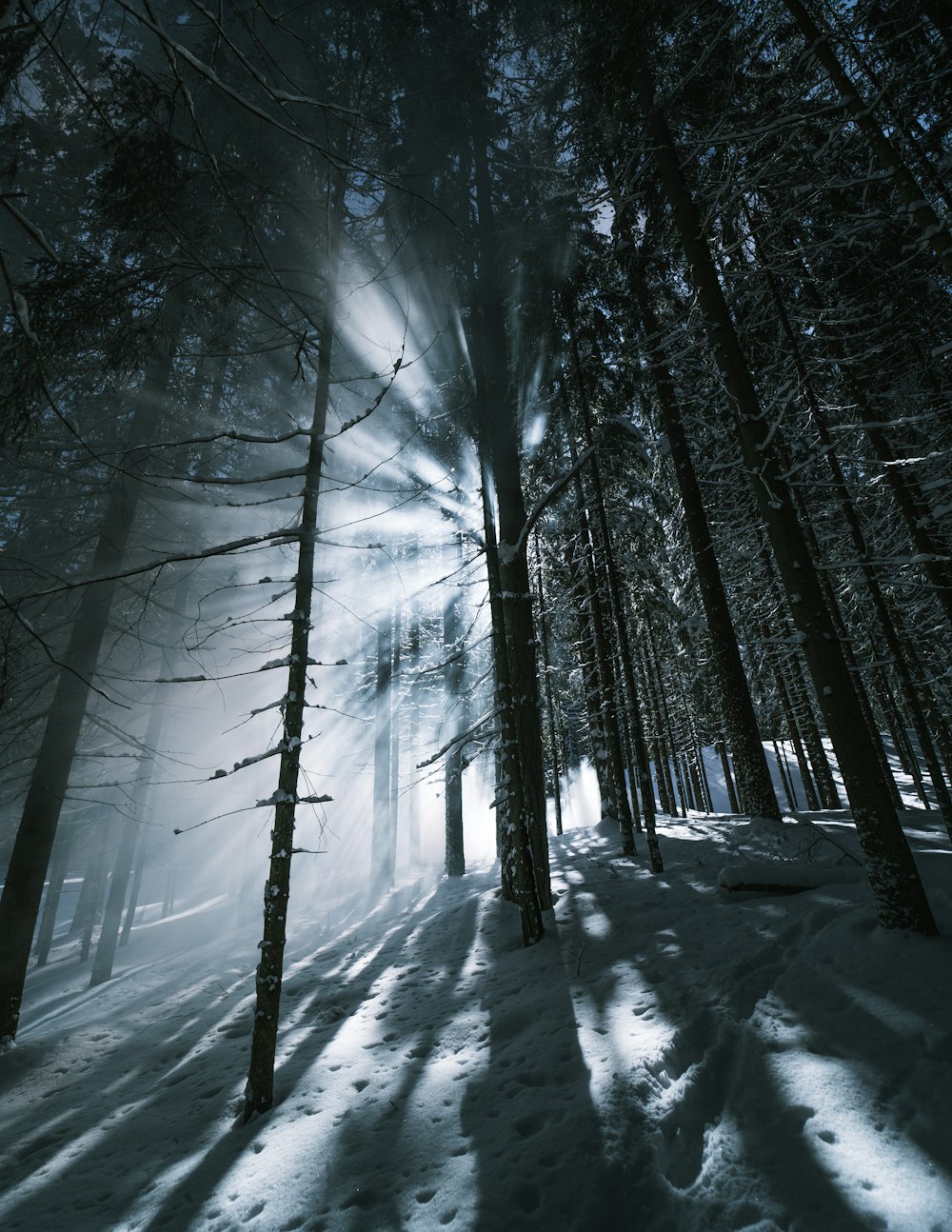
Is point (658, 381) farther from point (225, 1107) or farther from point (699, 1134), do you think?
point (225, 1107)

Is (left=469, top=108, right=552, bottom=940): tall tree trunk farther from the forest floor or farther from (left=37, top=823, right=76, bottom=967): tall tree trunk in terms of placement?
(left=37, top=823, right=76, bottom=967): tall tree trunk

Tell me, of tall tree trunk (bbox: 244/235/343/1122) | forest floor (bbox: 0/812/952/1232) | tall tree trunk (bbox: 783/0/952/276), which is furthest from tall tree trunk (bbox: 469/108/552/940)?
tall tree trunk (bbox: 783/0/952/276)

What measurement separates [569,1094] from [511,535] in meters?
7.69

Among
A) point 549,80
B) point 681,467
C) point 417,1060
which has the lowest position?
point 417,1060

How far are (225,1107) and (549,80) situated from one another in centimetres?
1744

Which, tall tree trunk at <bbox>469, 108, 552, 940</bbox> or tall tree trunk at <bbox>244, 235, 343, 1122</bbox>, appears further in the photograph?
tall tree trunk at <bbox>469, 108, 552, 940</bbox>

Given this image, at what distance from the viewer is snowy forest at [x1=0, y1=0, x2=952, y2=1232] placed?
3.61 metres

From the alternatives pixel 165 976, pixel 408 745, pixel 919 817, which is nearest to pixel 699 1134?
pixel 919 817

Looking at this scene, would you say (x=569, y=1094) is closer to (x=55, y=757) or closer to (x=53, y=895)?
(x=55, y=757)

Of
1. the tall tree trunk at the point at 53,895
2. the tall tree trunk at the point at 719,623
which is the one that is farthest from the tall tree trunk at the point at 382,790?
the tall tree trunk at the point at 53,895

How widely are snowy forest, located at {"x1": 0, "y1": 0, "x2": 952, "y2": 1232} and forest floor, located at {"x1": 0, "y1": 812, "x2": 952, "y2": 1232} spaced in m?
0.04

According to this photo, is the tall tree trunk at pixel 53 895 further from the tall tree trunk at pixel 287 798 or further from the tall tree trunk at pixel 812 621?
the tall tree trunk at pixel 812 621

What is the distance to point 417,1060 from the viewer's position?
5.18 metres

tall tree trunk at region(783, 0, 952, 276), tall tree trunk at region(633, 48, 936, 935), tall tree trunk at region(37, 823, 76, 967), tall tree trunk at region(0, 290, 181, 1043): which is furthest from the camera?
tall tree trunk at region(37, 823, 76, 967)
